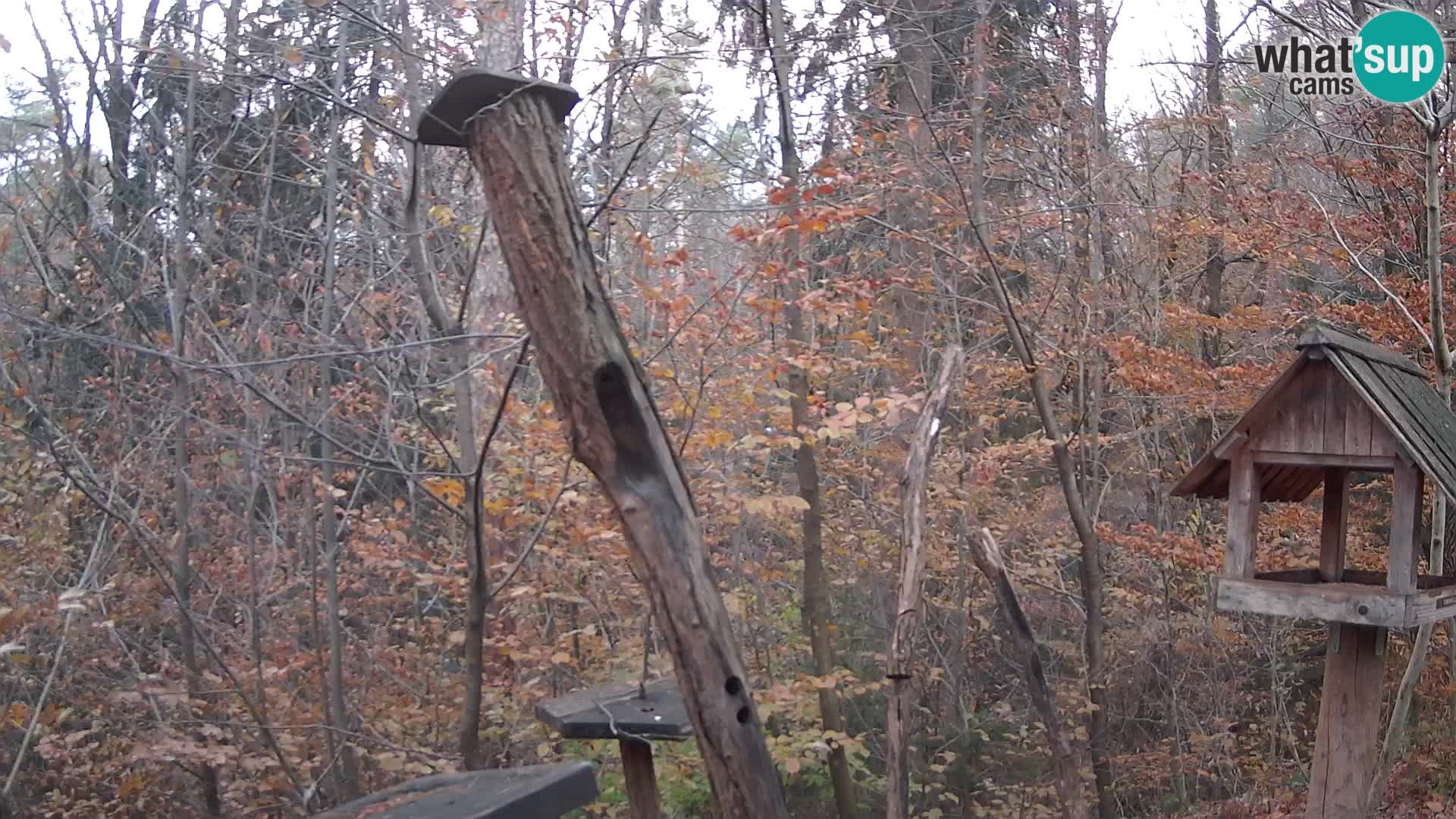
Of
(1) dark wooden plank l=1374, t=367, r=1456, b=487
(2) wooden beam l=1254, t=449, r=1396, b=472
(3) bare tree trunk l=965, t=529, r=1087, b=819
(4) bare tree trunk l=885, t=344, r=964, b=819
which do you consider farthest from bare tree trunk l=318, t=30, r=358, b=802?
(1) dark wooden plank l=1374, t=367, r=1456, b=487

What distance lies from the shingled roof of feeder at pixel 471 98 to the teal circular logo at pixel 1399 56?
4636 mm

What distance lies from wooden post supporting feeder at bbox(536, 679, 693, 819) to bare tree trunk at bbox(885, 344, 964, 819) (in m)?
1.06

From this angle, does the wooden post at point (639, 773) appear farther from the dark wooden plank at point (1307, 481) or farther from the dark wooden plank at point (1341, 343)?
the dark wooden plank at point (1307, 481)

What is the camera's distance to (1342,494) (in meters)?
4.39

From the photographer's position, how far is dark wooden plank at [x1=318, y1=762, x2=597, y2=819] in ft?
8.84

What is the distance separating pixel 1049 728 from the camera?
5297 mm

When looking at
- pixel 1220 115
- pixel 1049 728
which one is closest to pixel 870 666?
pixel 1049 728

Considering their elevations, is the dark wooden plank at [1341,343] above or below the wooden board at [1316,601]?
above

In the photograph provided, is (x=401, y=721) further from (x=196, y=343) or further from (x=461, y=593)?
(x=196, y=343)

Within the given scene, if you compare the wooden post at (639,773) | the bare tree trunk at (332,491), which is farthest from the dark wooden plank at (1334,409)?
the bare tree trunk at (332,491)

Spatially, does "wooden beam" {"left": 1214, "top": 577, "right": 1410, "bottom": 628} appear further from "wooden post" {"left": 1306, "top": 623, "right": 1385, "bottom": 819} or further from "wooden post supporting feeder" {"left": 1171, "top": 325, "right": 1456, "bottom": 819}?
"wooden post" {"left": 1306, "top": 623, "right": 1385, "bottom": 819}

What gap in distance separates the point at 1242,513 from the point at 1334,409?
52 cm

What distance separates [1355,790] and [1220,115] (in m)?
7.16

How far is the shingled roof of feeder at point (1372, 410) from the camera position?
12.0 ft
